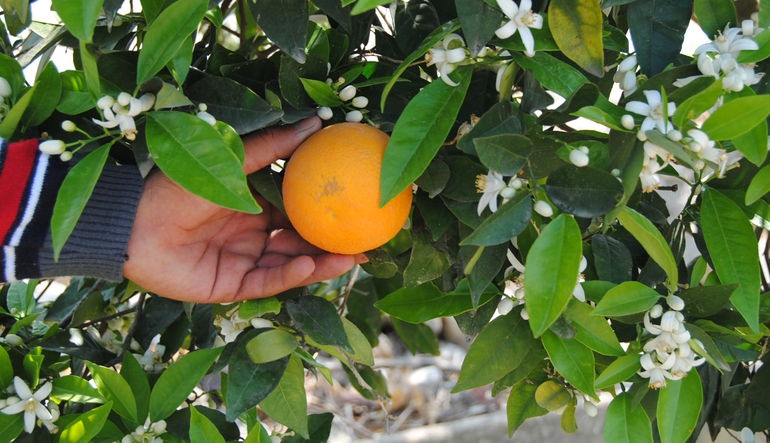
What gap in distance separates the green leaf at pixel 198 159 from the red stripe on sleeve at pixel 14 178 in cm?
14

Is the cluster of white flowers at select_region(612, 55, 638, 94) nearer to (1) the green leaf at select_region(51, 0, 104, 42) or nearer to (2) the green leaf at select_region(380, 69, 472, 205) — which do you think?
(2) the green leaf at select_region(380, 69, 472, 205)

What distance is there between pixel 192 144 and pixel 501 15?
26 centimetres

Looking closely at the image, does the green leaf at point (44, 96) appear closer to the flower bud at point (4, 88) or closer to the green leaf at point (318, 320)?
the flower bud at point (4, 88)

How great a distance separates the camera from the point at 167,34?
665 mm

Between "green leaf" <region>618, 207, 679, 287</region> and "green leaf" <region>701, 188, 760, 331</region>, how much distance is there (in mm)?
47

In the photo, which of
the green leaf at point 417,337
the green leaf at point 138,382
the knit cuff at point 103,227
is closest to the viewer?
the knit cuff at point 103,227

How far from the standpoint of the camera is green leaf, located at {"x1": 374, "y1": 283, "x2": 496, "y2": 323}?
811mm

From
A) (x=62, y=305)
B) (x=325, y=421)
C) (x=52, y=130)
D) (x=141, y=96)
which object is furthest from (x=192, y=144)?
(x=62, y=305)

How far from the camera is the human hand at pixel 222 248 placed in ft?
2.66

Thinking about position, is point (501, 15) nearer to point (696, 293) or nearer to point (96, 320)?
point (696, 293)

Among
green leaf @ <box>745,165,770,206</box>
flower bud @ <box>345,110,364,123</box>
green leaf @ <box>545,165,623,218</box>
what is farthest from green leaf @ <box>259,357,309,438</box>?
green leaf @ <box>745,165,770,206</box>

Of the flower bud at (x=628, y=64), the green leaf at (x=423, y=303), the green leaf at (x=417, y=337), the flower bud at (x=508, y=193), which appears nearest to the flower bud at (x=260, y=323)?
the green leaf at (x=423, y=303)

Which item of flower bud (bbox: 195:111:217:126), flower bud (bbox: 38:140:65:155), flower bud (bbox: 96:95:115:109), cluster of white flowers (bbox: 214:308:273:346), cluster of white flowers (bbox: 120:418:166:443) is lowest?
cluster of white flowers (bbox: 120:418:166:443)

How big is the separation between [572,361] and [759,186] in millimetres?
214
